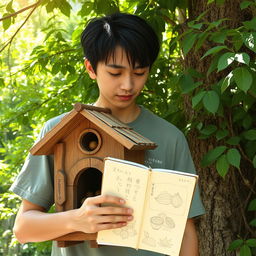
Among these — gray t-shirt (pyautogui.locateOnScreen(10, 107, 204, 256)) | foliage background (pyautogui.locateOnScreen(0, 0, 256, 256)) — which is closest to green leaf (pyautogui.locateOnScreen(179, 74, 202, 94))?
foliage background (pyautogui.locateOnScreen(0, 0, 256, 256))

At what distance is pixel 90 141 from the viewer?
201cm

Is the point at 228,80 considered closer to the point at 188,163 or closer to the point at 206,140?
the point at 188,163

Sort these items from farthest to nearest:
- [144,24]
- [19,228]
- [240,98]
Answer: [240,98] → [144,24] → [19,228]

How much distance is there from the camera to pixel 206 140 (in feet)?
9.80

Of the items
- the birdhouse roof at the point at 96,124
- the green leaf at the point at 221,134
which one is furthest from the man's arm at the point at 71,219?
the green leaf at the point at 221,134

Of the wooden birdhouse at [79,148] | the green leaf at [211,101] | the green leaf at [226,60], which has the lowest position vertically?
the wooden birdhouse at [79,148]

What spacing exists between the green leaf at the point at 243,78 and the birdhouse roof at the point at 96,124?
1.86 feet

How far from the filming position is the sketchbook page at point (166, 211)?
5.57 ft

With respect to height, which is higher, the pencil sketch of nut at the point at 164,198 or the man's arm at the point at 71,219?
the pencil sketch of nut at the point at 164,198

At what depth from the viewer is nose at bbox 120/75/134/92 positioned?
194 cm

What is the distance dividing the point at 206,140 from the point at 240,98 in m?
0.41

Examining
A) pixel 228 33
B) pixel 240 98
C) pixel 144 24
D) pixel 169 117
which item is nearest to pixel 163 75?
pixel 169 117

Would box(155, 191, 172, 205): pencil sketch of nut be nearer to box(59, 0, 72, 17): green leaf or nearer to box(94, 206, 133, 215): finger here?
box(94, 206, 133, 215): finger

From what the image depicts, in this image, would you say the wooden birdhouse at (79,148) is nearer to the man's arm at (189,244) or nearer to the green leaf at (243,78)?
the man's arm at (189,244)
